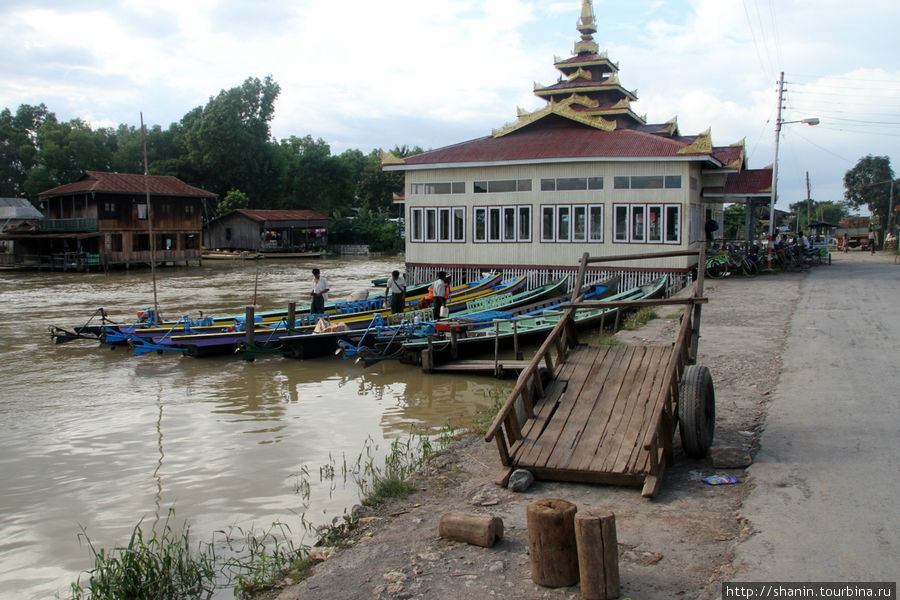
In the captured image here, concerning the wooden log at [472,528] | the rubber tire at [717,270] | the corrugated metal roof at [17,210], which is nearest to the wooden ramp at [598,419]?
the wooden log at [472,528]

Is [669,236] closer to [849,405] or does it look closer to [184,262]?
[849,405]

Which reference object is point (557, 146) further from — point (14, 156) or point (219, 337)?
point (14, 156)

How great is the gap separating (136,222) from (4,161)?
24.6m

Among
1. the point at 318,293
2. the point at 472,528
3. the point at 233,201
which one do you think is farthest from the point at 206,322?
the point at 233,201

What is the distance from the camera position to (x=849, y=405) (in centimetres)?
782

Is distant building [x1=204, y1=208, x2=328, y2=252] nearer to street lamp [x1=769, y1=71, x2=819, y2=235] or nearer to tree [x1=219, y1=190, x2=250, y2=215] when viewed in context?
tree [x1=219, y1=190, x2=250, y2=215]

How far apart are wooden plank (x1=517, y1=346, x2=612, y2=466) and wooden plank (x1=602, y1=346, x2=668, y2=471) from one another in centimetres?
52

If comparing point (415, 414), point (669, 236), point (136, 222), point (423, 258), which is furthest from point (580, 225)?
point (136, 222)

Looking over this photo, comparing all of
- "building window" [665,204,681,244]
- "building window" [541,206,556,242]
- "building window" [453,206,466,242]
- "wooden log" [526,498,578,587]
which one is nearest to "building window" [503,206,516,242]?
"building window" [541,206,556,242]

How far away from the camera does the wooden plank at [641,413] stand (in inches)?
233

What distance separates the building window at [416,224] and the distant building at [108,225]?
2286 centimetres

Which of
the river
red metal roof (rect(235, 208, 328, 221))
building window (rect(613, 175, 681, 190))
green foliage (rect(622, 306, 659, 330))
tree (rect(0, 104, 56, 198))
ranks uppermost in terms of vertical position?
tree (rect(0, 104, 56, 198))

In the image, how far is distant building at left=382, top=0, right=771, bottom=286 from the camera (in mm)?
20781

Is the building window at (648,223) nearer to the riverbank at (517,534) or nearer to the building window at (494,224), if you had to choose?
the building window at (494,224)
